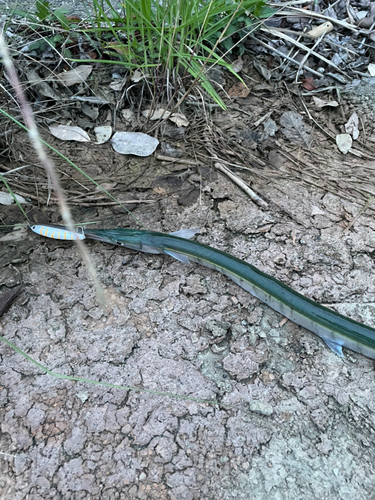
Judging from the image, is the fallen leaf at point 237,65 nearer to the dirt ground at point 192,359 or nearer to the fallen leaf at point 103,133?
the dirt ground at point 192,359

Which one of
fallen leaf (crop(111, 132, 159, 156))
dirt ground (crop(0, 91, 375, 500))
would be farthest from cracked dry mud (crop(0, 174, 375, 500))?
fallen leaf (crop(111, 132, 159, 156))

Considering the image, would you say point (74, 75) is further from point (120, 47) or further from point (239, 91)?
point (239, 91)

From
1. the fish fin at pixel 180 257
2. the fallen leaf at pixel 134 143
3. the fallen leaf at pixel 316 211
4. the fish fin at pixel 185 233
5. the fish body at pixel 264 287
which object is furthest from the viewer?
the fallen leaf at pixel 134 143

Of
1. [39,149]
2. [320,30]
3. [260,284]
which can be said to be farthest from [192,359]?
[320,30]

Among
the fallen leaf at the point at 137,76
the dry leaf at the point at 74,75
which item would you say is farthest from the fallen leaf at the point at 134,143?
the dry leaf at the point at 74,75

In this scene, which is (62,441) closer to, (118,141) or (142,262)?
(142,262)
